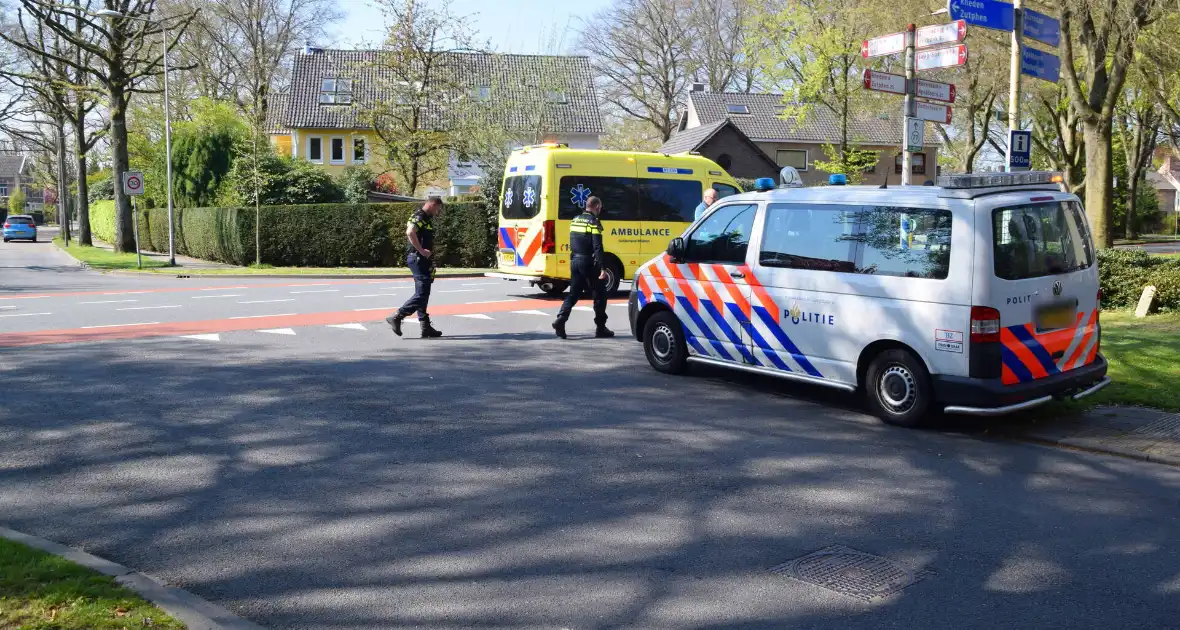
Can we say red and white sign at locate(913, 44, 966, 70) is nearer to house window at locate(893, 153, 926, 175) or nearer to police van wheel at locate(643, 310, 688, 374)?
police van wheel at locate(643, 310, 688, 374)

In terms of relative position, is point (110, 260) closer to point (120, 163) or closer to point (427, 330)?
point (120, 163)

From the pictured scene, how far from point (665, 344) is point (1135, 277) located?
801cm

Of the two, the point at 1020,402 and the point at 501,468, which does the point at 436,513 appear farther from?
the point at 1020,402

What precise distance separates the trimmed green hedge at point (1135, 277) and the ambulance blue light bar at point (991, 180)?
716cm

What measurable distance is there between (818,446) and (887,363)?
1022 mm

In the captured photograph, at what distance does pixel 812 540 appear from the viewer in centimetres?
510

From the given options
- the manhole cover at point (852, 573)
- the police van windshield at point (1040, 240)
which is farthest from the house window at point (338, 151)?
the manhole cover at point (852, 573)

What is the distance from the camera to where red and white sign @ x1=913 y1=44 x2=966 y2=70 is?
41.9ft

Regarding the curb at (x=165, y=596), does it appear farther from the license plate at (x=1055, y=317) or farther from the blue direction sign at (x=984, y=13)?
the blue direction sign at (x=984, y=13)

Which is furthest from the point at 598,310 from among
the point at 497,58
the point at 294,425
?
the point at 497,58

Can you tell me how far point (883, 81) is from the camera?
503 inches

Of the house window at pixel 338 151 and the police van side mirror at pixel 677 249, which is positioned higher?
the house window at pixel 338 151

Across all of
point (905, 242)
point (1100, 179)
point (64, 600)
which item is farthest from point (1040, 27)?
point (64, 600)

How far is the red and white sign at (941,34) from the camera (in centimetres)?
1262
